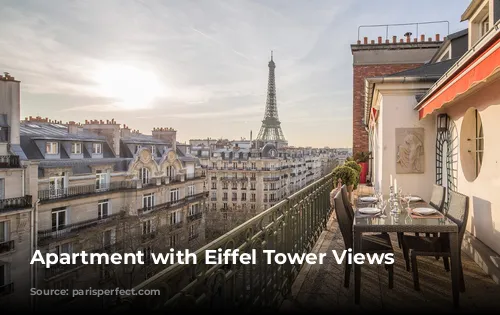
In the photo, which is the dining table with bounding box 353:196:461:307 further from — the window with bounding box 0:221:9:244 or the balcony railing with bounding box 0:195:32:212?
the window with bounding box 0:221:9:244

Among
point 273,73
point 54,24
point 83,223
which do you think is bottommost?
point 83,223

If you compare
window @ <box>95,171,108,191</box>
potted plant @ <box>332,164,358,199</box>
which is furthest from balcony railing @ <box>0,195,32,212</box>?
potted plant @ <box>332,164,358,199</box>

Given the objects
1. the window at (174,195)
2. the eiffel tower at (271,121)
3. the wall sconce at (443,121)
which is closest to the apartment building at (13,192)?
the window at (174,195)

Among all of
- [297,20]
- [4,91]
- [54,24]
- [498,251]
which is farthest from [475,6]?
[54,24]

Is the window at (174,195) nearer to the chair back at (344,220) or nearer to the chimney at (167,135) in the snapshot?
the chimney at (167,135)

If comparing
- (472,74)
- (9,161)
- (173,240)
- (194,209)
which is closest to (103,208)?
(9,161)

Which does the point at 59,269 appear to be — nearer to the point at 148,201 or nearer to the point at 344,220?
the point at 148,201

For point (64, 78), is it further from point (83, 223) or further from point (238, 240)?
point (238, 240)
